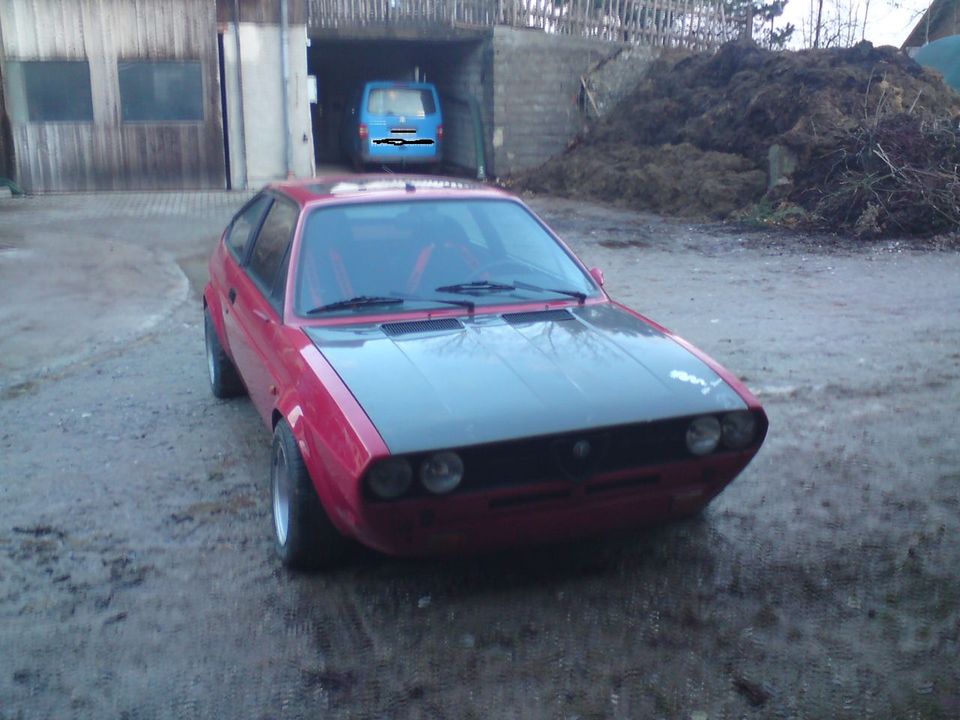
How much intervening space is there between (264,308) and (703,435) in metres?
2.19

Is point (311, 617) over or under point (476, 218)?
under

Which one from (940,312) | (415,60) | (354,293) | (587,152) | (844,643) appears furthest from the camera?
(415,60)

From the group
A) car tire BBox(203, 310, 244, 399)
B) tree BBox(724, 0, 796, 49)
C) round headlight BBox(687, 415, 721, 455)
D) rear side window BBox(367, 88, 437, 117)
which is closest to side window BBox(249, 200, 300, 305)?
car tire BBox(203, 310, 244, 399)

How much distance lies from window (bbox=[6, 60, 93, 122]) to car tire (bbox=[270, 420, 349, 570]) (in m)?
15.3

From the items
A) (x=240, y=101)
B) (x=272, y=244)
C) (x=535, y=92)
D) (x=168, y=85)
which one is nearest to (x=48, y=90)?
(x=168, y=85)

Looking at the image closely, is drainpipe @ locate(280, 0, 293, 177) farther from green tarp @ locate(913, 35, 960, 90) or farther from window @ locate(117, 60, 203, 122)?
green tarp @ locate(913, 35, 960, 90)

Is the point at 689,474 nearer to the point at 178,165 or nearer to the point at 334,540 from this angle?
the point at 334,540

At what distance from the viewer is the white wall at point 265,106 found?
699 inches

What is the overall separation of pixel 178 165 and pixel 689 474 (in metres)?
15.9

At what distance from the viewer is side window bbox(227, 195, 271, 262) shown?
19.0 ft

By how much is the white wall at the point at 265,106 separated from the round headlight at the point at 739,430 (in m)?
15.3

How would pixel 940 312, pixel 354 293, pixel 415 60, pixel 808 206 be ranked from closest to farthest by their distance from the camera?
pixel 354 293
pixel 940 312
pixel 808 206
pixel 415 60

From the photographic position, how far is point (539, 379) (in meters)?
3.80

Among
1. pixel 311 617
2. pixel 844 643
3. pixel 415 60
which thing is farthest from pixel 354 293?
pixel 415 60
